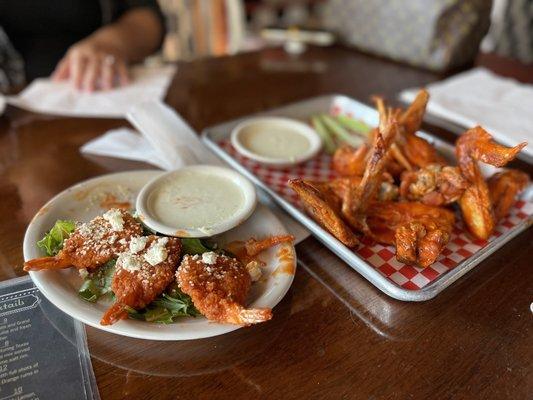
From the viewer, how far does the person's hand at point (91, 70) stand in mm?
2047

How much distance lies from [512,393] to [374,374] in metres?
0.26

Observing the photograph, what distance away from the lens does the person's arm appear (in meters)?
2.06

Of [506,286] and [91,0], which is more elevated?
[91,0]

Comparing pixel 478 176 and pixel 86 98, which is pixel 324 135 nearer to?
pixel 478 176

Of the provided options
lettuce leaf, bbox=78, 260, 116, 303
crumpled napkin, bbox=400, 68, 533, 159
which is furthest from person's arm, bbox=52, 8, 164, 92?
crumpled napkin, bbox=400, 68, 533, 159

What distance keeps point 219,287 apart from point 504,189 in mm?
918

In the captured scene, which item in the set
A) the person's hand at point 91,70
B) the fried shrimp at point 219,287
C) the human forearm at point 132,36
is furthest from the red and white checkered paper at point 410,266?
the human forearm at point 132,36

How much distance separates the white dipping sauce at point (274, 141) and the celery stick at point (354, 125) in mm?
283

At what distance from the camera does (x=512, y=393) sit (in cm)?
83

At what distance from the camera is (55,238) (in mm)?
1073

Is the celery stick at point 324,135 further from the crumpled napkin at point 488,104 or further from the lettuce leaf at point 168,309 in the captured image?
the lettuce leaf at point 168,309

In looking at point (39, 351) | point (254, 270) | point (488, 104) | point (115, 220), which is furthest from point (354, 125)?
point (39, 351)

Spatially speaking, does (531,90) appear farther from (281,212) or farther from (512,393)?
(512,393)

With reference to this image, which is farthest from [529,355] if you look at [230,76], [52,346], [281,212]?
[230,76]
